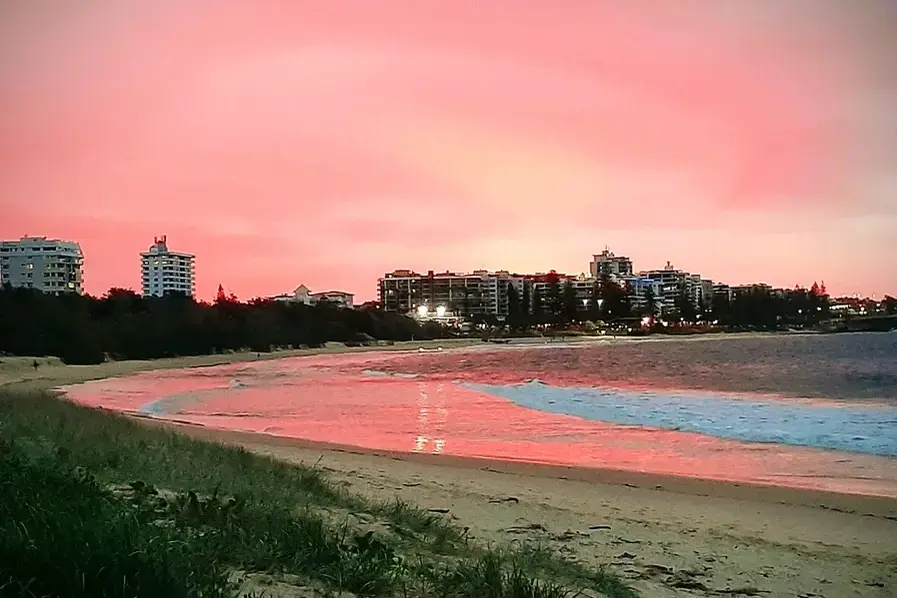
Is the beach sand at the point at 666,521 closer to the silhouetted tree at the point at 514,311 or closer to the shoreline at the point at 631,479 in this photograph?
the shoreline at the point at 631,479

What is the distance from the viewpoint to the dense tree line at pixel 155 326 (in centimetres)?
5753

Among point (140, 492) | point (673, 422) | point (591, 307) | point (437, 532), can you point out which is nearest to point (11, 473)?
point (140, 492)

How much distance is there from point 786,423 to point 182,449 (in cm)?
1625

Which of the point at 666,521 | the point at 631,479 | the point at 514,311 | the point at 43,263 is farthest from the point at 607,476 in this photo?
the point at 514,311

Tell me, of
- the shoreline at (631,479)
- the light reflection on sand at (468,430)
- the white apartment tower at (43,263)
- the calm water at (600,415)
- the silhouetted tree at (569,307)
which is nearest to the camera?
the shoreline at (631,479)

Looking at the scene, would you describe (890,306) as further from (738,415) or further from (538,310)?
(738,415)

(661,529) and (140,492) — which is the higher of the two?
(140,492)

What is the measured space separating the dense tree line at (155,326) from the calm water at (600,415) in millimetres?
15691

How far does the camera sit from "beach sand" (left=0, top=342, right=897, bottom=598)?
718 cm

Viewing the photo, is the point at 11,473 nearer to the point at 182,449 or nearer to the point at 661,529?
the point at 182,449

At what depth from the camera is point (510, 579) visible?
17.4 feet

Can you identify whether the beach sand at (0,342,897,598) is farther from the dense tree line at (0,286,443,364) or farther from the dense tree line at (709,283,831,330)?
the dense tree line at (709,283,831,330)

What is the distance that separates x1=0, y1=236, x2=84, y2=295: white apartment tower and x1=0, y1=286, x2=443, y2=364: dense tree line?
119ft

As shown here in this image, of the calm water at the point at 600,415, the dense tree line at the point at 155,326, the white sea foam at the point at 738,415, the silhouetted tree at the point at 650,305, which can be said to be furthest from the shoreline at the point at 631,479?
the silhouetted tree at the point at 650,305
